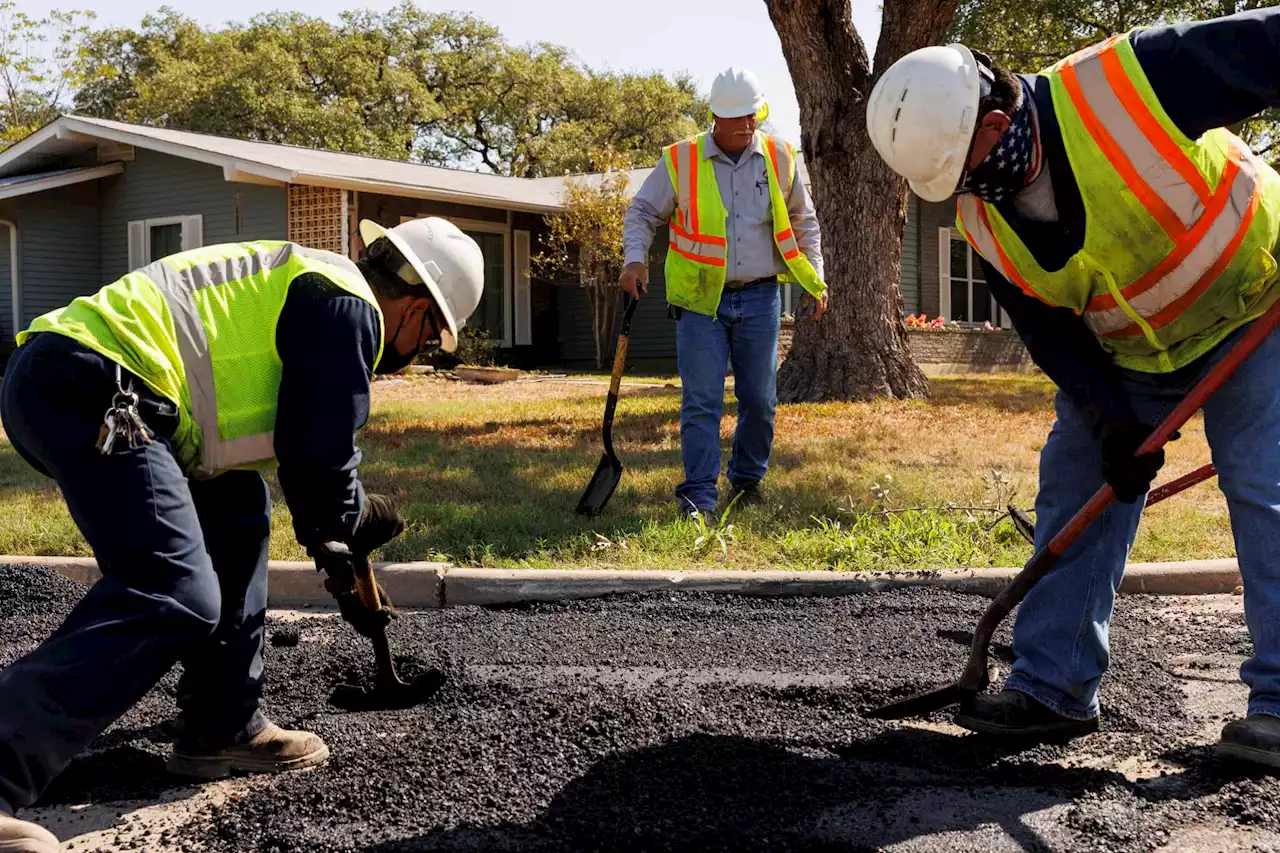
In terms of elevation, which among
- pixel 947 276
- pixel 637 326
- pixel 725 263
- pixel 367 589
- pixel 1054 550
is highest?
pixel 947 276

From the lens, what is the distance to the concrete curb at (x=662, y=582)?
4953 millimetres

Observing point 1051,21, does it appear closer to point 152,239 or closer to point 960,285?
point 960,285

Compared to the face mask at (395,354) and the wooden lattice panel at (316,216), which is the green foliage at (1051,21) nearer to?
the wooden lattice panel at (316,216)

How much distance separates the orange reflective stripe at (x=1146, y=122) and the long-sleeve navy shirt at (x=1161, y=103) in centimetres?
5

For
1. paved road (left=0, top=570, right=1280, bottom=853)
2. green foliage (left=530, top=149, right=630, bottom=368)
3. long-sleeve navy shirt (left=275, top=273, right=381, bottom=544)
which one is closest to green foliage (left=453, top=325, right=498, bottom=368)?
green foliage (left=530, top=149, right=630, bottom=368)

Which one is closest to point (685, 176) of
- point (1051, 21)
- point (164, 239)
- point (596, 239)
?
point (596, 239)

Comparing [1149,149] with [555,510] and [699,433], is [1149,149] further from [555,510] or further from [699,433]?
[555,510]

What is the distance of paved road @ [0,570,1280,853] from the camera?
2670mm

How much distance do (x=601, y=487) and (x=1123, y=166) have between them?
394 centimetres

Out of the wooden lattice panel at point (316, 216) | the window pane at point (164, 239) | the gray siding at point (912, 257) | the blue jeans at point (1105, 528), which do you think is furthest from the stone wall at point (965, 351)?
the blue jeans at point (1105, 528)

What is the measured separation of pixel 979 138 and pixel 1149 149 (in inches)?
15.4

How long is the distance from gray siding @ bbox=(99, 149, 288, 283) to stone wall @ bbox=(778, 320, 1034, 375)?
8234 mm

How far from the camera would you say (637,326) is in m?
22.1

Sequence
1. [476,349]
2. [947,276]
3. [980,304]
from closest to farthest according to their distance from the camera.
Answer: [476,349] → [947,276] → [980,304]
